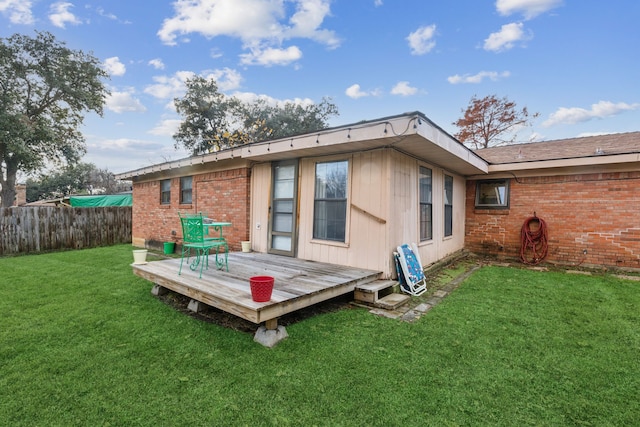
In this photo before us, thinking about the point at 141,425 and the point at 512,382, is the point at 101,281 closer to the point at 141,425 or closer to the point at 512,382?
the point at 141,425

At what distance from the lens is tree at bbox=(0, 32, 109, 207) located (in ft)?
47.3

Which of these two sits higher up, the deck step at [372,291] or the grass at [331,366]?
the deck step at [372,291]

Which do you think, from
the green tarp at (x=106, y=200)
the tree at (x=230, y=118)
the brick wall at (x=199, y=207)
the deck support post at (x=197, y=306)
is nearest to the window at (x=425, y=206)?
the brick wall at (x=199, y=207)

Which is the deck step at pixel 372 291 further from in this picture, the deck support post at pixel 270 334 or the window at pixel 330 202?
the deck support post at pixel 270 334

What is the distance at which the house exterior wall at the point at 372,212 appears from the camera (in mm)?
4344

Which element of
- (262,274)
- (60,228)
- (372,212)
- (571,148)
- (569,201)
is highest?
(571,148)

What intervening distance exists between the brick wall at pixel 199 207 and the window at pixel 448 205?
4493 millimetres

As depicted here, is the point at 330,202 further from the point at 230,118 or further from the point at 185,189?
the point at 230,118

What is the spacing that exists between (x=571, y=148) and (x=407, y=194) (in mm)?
5613

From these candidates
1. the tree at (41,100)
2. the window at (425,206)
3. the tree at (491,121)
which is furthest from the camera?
the tree at (491,121)

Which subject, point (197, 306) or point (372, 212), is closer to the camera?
point (197, 306)

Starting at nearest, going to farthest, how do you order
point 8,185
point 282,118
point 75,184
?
point 8,185 < point 282,118 < point 75,184

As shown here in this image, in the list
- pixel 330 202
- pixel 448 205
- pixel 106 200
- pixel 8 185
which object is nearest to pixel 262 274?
pixel 330 202

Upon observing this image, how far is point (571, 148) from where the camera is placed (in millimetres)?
7215
